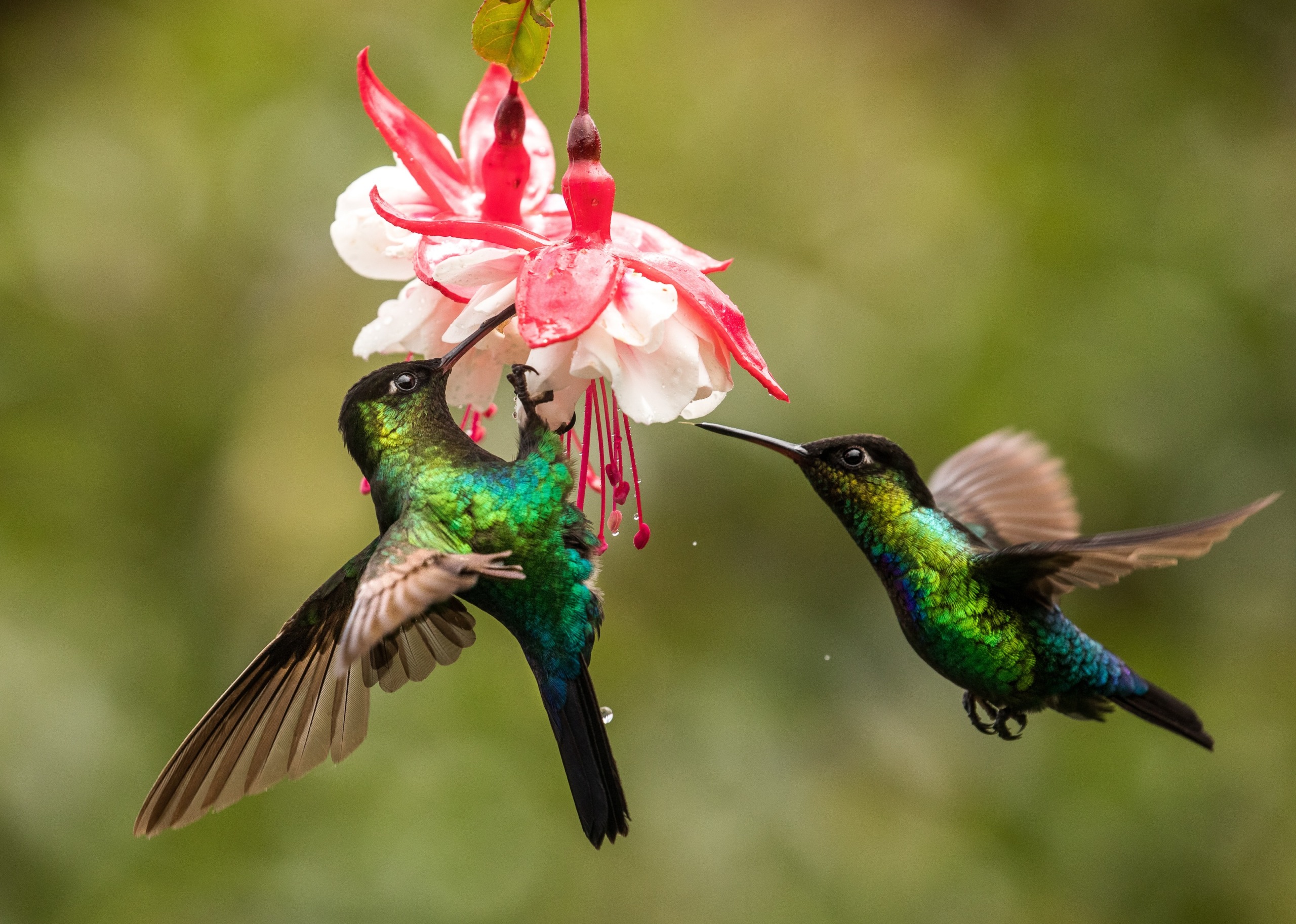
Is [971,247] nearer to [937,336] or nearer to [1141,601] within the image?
[937,336]

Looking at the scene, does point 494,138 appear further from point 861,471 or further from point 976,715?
point 976,715

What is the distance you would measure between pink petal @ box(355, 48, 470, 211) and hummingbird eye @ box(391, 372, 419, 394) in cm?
13

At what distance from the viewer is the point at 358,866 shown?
1.81 meters

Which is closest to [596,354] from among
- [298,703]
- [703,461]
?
[298,703]

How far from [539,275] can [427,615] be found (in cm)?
30

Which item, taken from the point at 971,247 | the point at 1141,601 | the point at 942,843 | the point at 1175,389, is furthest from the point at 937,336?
the point at 942,843

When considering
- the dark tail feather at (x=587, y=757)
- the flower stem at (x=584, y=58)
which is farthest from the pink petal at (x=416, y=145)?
the dark tail feather at (x=587, y=757)

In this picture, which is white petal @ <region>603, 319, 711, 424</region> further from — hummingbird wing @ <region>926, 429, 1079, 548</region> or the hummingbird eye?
hummingbird wing @ <region>926, 429, 1079, 548</region>

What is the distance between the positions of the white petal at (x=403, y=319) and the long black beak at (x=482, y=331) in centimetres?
5

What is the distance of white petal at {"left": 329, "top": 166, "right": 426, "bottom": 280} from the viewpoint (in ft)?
3.10

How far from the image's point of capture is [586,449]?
103 cm

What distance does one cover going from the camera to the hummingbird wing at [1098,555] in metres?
0.84

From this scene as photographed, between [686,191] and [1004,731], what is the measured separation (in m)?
1.41

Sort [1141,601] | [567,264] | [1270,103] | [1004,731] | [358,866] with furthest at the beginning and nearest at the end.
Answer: [1270,103] < [1141,601] < [358,866] < [1004,731] < [567,264]
